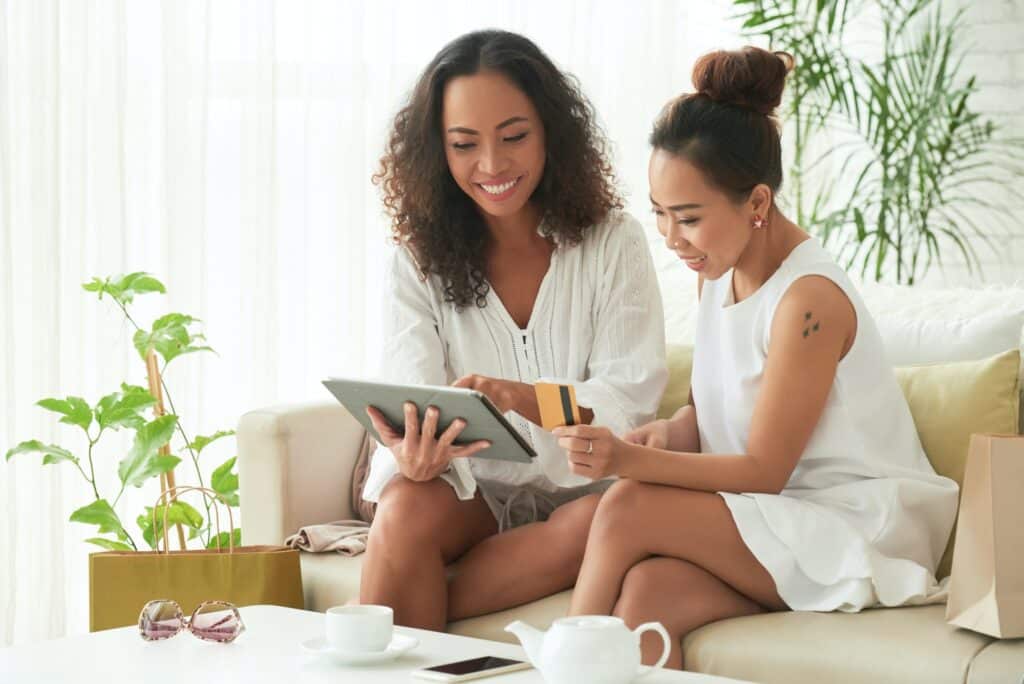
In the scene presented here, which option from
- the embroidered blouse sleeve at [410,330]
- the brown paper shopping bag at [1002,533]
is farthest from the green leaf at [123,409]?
the brown paper shopping bag at [1002,533]

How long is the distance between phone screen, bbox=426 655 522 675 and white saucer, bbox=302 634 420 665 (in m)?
0.07

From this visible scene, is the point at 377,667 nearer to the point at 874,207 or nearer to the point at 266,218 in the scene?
the point at 266,218

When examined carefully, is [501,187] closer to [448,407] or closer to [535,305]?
[535,305]

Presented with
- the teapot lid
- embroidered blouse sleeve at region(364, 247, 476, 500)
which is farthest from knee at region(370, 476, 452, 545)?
the teapot lid

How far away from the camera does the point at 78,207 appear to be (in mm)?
3039

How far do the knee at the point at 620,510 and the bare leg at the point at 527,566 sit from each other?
0.52ft

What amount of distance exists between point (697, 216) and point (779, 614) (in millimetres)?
564

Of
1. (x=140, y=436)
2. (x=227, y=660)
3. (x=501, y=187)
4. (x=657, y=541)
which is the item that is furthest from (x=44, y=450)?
(x=657, y=541)

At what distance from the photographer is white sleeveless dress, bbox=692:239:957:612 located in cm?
178

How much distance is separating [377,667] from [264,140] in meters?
2.02

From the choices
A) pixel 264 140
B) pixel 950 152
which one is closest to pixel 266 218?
pixel 264 140

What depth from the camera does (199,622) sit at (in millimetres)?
1581

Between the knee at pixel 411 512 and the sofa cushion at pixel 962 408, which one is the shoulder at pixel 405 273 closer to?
the knee at pixel 411 512

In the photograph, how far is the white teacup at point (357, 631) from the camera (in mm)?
1442
